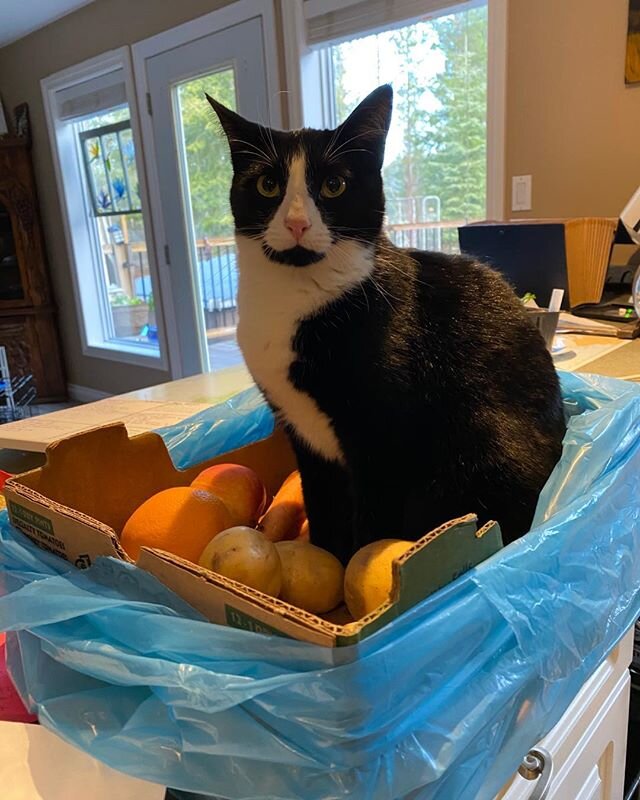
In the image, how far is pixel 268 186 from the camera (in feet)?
2.39

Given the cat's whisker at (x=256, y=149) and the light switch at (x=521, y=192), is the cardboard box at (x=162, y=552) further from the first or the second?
the light switch at (x=521, y=192)

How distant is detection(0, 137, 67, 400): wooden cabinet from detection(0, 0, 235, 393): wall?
70 mm

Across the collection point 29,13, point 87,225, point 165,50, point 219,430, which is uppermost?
point 29,13

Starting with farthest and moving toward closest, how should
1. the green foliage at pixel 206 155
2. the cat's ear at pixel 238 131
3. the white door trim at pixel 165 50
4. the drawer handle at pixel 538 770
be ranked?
the green foliage at pixel 206 155, the white door trim at pixel 165 50, the cat's ear at pixel 238 131, the drawer handle at pixel 538 770

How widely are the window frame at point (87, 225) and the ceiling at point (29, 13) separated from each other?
292 mm

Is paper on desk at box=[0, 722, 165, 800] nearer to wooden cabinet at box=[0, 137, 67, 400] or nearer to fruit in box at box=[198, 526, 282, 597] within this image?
fruit in box at box=[198, 526, 282, 597]

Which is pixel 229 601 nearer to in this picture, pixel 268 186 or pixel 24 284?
pixel 268 186

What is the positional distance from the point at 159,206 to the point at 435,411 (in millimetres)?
3255

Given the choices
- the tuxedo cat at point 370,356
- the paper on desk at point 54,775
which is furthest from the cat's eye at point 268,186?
the paper on desk at point 54,775

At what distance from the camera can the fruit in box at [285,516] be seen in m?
0.78

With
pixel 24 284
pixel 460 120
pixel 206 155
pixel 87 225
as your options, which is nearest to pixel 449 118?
pixel 460 120

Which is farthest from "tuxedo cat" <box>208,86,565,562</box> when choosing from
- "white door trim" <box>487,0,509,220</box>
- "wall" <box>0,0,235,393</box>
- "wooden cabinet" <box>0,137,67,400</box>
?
"wooden cabinet" <box>0,137,67,400</box>

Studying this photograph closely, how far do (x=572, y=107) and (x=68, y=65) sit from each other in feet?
10.3

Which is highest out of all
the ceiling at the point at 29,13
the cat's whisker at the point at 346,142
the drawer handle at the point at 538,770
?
the ceiling at the point at 29,13
